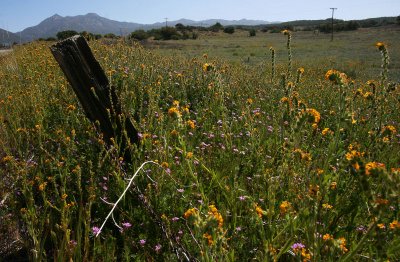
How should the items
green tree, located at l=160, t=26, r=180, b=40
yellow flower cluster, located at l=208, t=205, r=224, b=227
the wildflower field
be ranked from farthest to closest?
green tree, located at l=160, t=26, r=180, b=40
the wildflower field
yellow flower cluster, located at l=208, t=205, r=224, b=227

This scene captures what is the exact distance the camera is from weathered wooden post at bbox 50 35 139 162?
274 centimetres

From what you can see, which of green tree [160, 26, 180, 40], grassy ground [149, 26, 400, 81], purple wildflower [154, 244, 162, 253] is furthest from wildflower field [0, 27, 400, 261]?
green tree [160, 26, 180, 40]

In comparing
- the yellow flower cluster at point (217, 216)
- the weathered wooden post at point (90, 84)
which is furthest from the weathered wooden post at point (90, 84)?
the yellow flower cluster at point (217, 216)

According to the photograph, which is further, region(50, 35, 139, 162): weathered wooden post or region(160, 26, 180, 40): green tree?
region(160, 26, 180, 40): green tree

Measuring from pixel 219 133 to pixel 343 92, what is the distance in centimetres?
173

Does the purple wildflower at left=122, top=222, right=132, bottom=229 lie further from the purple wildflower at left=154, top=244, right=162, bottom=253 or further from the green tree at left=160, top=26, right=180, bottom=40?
the green tree at left=160, top=26, right=180, bottom=40

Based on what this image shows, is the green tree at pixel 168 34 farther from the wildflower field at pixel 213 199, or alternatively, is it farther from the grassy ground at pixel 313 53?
the wildflower field at pixel 213 199

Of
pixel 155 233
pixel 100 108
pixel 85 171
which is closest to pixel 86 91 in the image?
pixel 100 108

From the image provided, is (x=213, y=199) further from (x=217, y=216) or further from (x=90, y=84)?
(x=90, y=84)

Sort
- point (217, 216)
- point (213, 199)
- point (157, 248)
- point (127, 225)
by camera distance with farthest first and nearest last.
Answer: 1. point (213, 199)
2. point (127, 225)
3. point (157, 248)
4. point (217, 216)

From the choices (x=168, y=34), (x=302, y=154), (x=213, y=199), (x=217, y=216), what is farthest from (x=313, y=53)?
→ (x=217, y=216)

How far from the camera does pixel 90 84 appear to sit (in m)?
2.93

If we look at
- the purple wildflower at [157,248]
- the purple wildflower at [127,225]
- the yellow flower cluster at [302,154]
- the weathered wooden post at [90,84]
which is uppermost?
the weathered wooden post at [90,84]

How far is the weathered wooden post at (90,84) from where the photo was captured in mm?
2736
